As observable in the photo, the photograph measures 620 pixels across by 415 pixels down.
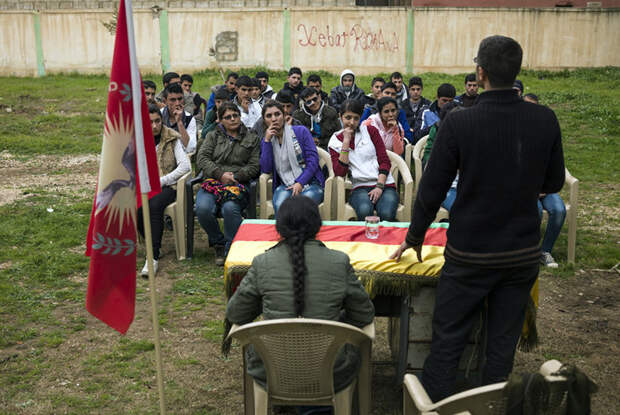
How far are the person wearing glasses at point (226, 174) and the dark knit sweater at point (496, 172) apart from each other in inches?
137

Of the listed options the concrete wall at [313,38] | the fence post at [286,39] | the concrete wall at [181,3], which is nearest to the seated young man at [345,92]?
the concrete wall at [313,38]

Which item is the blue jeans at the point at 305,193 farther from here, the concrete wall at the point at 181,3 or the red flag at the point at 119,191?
the concrete wall at the point at 181,3

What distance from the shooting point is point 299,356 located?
113 inches

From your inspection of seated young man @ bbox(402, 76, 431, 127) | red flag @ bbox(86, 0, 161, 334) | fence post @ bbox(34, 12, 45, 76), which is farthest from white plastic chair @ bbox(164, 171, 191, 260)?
fence post @ bbox(34, 12, 45, 76)

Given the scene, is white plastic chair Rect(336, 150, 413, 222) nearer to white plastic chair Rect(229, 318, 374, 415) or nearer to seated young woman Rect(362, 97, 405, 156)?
seated young woman Rect(362, 97, 405, 156)

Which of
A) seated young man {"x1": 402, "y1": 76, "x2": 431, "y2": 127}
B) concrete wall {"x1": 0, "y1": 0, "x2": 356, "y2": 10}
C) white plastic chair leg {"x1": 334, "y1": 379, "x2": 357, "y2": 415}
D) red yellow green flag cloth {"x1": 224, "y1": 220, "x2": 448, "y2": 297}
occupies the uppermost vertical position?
concrete wall {"x1": 0, "y1": 0, "x2": 356, "y2": 10}

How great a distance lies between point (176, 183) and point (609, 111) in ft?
32.3

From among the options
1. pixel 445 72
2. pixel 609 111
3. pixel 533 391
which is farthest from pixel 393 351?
pixel 445 72

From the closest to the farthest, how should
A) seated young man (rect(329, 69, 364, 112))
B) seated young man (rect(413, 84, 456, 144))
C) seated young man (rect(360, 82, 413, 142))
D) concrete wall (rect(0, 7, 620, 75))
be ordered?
seated young man (rect(413, 84, 456, 144)) → seated young man (rect(360, 82, 413, 142)) → seated young man (rect(329, 69, 364, 112)) → concrete wall (rect(0, 7, 620, 75))

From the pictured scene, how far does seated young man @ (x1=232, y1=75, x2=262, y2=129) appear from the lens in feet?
26.4

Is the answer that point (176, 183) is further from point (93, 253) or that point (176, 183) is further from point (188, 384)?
point (93, 253)

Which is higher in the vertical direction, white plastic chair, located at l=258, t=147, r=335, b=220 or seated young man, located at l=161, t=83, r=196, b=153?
seated young man, located at l=161, t=83, r=196, b=153

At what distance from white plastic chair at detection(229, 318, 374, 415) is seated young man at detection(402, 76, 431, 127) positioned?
6.24m

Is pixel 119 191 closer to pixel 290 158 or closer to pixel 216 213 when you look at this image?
pixel 216 213
